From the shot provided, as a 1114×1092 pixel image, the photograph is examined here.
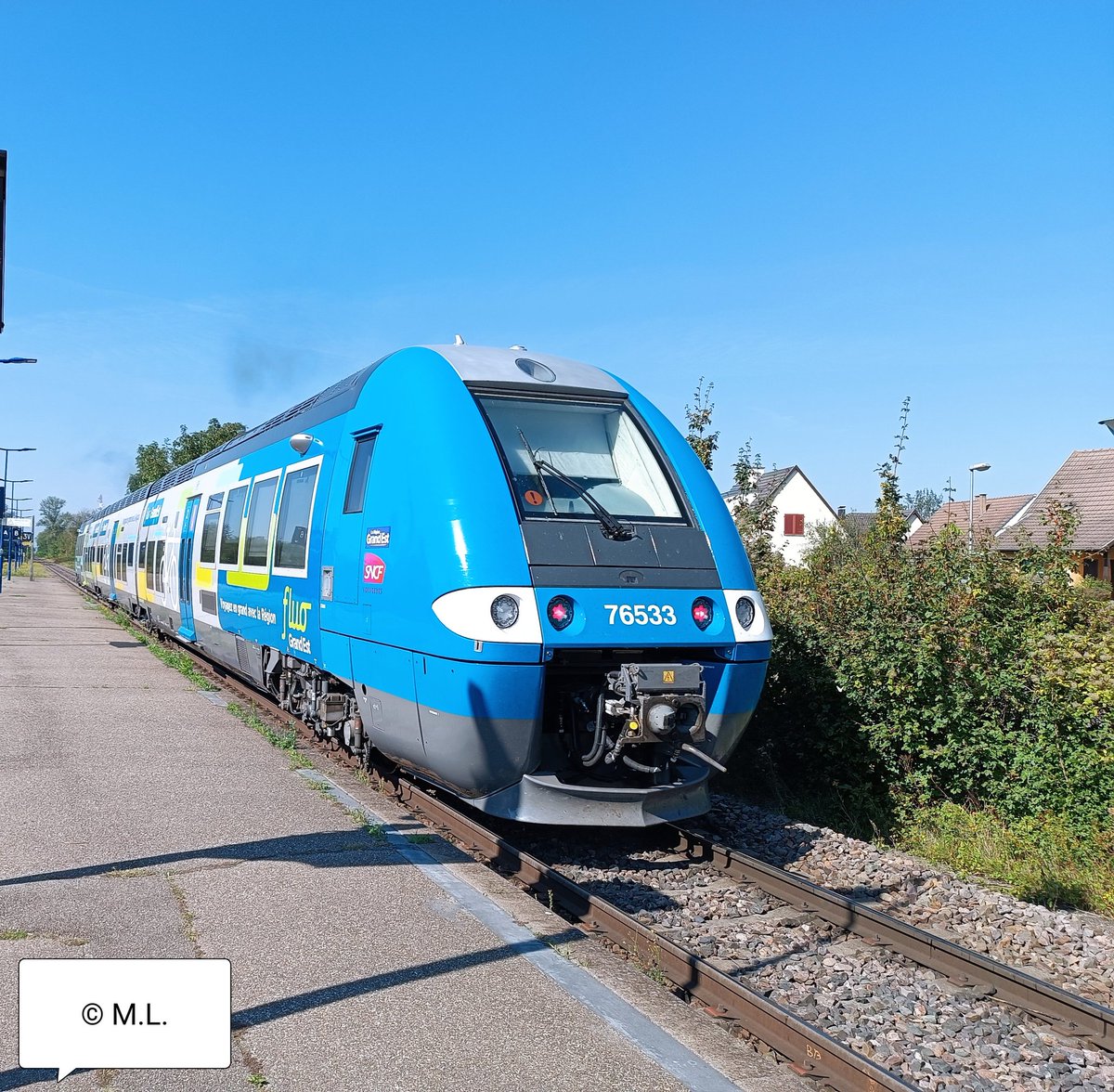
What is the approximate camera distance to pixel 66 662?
16766mm

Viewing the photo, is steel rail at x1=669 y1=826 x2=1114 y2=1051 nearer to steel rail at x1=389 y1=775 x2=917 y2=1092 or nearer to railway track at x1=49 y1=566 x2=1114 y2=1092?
railway track at x1=49 y1=566 x2=1114 y2=1092

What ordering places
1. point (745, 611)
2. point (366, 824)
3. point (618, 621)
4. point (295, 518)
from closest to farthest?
1. point (618, 621)
2. point (745, 611)
3. point (366, 824)
4. point (295, 518)

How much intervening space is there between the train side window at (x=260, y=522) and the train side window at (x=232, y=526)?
497 millimetres

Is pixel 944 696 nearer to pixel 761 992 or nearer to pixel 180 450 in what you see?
pixel 761 992

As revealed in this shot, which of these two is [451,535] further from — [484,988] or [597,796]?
[484,988]

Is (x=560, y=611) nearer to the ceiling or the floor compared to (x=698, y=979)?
nearer to the ceiling

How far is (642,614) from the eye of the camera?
641 centimetres

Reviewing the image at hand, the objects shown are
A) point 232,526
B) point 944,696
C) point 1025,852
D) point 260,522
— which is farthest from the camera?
point 232,526

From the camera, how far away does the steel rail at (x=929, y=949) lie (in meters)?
4.70

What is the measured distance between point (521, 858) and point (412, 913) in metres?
1.26

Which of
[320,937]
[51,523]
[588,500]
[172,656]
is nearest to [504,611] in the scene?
[588,500]

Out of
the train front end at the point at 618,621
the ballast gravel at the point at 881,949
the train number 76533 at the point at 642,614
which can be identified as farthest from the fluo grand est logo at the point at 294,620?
the train number 76533 at the point at 642,614

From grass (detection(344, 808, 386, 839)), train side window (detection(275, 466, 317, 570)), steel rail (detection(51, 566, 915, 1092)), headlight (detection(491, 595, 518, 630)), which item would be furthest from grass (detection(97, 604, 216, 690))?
headlight (detection(491, 595, 518, 630))

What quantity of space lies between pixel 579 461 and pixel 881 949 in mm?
3555
